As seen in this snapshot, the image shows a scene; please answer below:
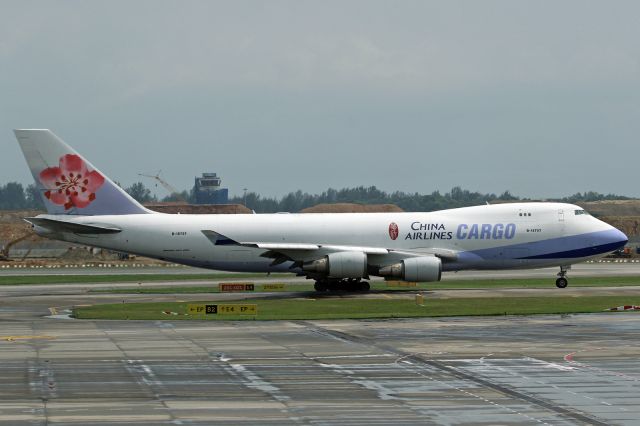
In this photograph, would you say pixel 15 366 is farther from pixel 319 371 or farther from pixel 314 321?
pixel 314 321

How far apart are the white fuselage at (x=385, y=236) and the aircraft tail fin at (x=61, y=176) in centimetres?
92

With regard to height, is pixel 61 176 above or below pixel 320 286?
above

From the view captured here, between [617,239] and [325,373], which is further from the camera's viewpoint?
[617,239]

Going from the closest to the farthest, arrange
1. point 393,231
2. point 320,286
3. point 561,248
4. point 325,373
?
point 325,373 → point 393,231 → point 561,248 → point 320,286

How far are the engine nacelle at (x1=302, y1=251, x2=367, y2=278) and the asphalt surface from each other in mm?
16162

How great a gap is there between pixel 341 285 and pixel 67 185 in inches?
683

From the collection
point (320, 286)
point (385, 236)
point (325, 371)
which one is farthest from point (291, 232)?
point (325, 371)

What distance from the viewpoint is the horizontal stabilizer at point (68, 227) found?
61.0 metres

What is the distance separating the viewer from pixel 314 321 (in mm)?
44125

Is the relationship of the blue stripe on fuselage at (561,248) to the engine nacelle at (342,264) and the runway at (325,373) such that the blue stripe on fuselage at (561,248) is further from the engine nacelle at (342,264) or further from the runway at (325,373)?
the runway at (325,373)

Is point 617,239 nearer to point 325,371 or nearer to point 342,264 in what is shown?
point 342,264

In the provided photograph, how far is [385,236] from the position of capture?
207ft

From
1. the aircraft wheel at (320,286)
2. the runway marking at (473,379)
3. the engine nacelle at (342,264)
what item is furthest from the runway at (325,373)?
the aircraft wheel at (320,286)

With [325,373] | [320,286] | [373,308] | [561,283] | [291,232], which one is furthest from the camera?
[561,283]
